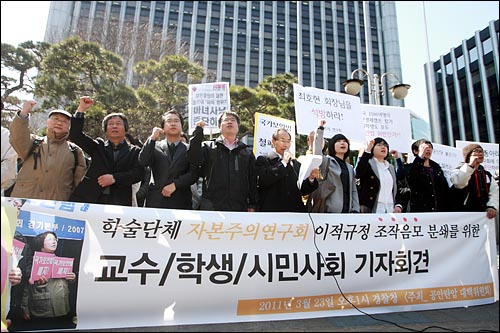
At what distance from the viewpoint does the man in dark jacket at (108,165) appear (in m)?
2.86

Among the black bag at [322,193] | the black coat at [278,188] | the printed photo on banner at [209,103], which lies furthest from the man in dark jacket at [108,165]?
the printed photo on banner at [209,103]

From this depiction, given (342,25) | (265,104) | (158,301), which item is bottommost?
(158,301)

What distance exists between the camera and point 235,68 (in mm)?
39281

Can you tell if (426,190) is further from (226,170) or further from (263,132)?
(226,170)

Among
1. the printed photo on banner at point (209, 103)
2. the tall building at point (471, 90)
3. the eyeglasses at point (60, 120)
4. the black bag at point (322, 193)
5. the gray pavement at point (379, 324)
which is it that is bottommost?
the gray pavement at point (379, 324)

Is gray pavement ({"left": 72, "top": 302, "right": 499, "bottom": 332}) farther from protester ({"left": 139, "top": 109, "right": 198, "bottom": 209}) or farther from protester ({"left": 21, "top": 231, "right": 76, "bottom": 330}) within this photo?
protester ({"left": 139, "top": 109, "right": 198, "bottom": 209})

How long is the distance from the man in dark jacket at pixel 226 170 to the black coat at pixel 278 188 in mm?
98

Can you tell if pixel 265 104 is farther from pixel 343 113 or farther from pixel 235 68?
pixel 235 68

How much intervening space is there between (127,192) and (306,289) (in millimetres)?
1761

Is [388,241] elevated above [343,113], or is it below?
below

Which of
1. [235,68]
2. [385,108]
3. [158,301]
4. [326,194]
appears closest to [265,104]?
[385,108]

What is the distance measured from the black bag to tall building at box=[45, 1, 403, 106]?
115 feet

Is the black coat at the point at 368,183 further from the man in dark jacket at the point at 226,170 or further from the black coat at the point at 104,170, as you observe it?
the black coat at the point at 104,170

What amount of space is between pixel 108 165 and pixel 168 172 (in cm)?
53
